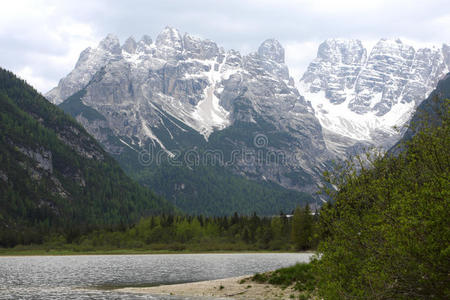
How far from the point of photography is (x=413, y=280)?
22.6 metres

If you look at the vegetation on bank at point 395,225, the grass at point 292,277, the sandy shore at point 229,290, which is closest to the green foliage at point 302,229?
the sandy shore at point 229,290

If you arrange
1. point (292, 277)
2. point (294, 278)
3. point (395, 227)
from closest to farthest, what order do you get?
point (395, 227) → point (294, 278) → point (292, 277)

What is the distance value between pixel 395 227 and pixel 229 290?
42471mm

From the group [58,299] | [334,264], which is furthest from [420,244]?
[58,299]

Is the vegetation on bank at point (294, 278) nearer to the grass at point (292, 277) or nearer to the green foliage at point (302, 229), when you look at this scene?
the grass at point (292, 277)

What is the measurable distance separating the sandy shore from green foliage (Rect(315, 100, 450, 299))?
2739cm

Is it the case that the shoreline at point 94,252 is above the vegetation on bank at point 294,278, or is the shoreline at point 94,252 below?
below

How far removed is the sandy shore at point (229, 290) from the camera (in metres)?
57.1

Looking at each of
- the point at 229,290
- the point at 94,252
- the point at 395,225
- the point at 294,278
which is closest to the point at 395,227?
the point at 395,225

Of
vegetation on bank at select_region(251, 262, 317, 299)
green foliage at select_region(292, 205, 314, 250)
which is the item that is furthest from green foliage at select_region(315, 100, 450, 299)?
green foliage at select_region(292, 205, 314, 250)

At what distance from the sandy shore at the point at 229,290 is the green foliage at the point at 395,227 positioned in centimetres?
2739

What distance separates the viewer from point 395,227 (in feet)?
74.5

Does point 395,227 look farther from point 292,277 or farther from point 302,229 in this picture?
point 302,229

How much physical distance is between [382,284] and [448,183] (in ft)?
18.7
